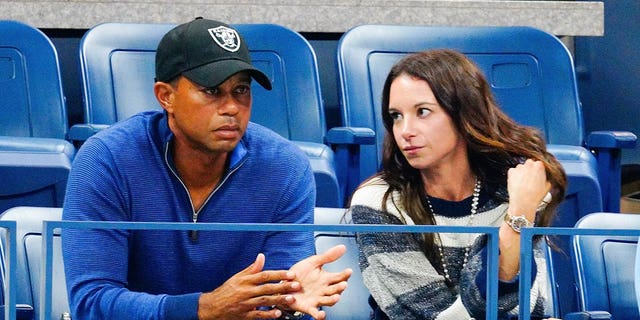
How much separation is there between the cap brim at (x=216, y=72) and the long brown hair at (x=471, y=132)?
27cm

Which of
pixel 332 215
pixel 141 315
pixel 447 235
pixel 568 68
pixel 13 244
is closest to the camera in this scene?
pixel 13 244

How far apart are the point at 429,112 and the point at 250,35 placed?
2.35 feet

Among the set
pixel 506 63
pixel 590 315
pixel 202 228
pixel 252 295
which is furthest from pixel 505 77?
pixel 202 228

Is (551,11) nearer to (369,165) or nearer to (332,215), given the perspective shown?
(369,165)

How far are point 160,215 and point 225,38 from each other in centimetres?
22

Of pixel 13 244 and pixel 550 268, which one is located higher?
pixel 13 244

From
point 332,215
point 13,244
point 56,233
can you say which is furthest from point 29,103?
point 13,244

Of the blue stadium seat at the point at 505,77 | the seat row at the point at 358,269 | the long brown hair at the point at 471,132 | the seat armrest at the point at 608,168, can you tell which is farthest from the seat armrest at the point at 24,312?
the seat armrest at the point at 608,168

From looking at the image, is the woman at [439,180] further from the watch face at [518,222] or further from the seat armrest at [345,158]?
the seat armrest at [345,158]

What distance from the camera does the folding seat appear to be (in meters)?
2.17

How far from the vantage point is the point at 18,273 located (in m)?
1.49

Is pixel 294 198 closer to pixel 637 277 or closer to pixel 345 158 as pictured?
pixel 637 277

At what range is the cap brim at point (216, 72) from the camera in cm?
147

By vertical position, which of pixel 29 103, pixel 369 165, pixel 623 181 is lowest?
pixel 623 181
